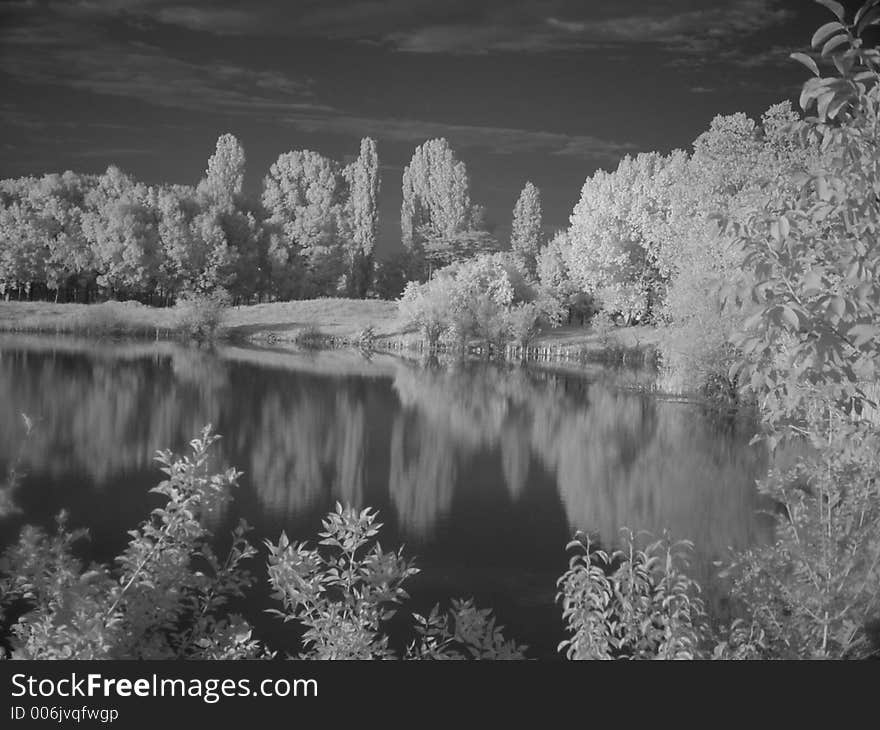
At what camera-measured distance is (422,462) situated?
9211 millimetres

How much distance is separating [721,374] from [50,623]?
1268cm

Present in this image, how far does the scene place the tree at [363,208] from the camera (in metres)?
36.3

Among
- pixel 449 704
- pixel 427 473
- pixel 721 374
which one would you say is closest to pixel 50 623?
pixel 449 704

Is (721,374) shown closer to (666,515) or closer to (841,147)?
(666,515)

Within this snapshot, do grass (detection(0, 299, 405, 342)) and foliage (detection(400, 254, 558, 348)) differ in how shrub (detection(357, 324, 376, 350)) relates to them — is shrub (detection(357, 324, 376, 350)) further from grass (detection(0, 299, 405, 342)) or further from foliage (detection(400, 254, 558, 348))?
foliage (detection(400, 254, 558, 348))

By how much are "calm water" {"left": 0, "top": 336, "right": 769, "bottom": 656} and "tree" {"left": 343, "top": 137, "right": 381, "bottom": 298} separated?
65.8ft

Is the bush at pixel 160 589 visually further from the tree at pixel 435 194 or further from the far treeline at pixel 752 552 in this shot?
the tree at pixel 435 194

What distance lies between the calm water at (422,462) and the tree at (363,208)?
20.1 meters

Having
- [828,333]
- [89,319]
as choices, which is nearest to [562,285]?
[89,319]

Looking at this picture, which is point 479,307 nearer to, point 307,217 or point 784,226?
point 307,217

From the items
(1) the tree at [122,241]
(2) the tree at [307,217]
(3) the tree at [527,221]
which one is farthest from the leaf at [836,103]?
(3) the tree at [527,221]

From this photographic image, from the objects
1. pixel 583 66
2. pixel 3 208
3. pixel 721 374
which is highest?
pixel 3 208

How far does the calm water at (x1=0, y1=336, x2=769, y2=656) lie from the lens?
242 inches

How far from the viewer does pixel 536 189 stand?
38.6m
